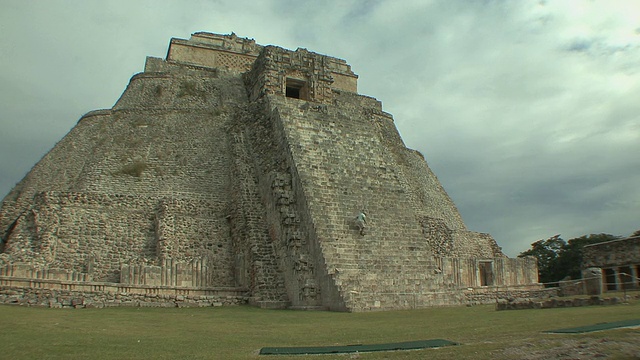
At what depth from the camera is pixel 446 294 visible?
16.5m

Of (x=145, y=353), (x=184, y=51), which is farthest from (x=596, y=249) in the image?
(x=145, y=353)

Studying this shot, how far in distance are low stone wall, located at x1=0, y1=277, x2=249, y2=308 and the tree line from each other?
97.5 ft

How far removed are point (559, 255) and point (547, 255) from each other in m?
1.25

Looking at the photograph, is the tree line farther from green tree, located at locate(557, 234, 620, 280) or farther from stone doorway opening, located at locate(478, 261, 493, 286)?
stone doorway opening, located at locate(478, 261, 493, 286)

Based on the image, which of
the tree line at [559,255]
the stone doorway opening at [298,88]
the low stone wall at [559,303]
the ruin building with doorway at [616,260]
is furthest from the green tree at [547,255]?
the low stone wall at [559,303]

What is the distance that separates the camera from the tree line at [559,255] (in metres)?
40.5

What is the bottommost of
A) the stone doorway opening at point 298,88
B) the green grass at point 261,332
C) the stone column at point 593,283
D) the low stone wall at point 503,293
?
the green grass at point 261,332

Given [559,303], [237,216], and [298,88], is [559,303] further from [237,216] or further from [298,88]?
[298,88]

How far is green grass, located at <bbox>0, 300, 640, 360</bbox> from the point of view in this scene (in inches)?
278

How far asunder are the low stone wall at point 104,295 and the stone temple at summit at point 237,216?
0.04 m

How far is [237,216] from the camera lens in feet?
63.0

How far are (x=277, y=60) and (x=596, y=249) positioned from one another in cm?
1792

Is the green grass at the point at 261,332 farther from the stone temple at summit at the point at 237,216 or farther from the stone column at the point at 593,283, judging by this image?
the stone column at the point at 593,283

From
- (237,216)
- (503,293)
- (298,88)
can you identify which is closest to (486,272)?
(503,293)
